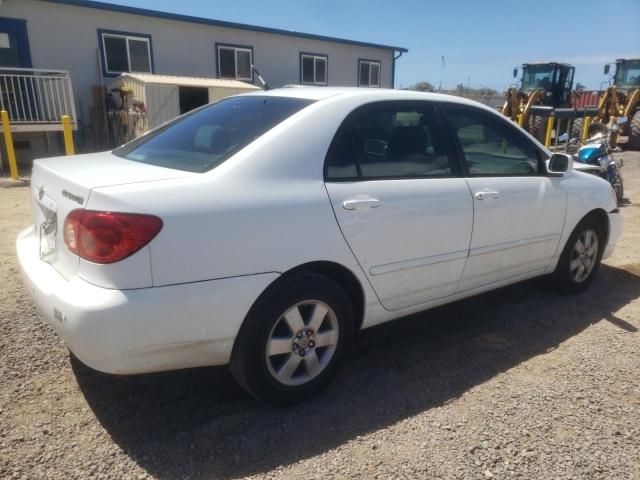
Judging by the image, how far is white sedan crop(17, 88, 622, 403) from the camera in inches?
81.2

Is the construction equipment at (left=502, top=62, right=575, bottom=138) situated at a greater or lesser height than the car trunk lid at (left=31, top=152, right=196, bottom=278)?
greater

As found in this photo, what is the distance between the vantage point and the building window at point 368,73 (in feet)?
63.4

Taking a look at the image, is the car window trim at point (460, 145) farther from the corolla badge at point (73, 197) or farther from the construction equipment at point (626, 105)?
the construction equipment at point (626, 105)

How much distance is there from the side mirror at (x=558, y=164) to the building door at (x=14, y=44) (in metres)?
12.3

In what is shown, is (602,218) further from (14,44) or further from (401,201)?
(14,44)

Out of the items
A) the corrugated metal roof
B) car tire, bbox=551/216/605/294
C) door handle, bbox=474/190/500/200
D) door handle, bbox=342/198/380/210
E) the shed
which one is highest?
the corrugated metal roof

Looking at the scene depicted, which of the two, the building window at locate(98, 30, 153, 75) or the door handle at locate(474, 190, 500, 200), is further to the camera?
the building window at locate(98, 30, 153, 75)

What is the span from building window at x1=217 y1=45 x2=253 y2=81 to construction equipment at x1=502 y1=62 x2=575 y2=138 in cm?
829

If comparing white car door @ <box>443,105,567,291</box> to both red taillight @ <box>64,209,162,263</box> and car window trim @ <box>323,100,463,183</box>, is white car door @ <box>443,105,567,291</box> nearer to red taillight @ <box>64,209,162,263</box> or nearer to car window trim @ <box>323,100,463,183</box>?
car window trim @ <box>323,100,463,183</box>

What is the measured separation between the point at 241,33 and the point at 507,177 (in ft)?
46.3

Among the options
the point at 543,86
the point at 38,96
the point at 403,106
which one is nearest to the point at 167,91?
the point at 38,96

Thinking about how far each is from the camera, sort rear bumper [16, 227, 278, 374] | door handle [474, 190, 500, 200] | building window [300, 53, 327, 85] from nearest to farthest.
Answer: rear bumper [16, 227, 278, 374] → door handle [474, 190, 500, 200] → building window [300, 53, 327, 85]

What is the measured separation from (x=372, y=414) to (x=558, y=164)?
233 cm

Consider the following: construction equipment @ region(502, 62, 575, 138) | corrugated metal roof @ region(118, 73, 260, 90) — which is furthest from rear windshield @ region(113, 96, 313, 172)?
construction equipment @ region(502, 62, 575, 138)
